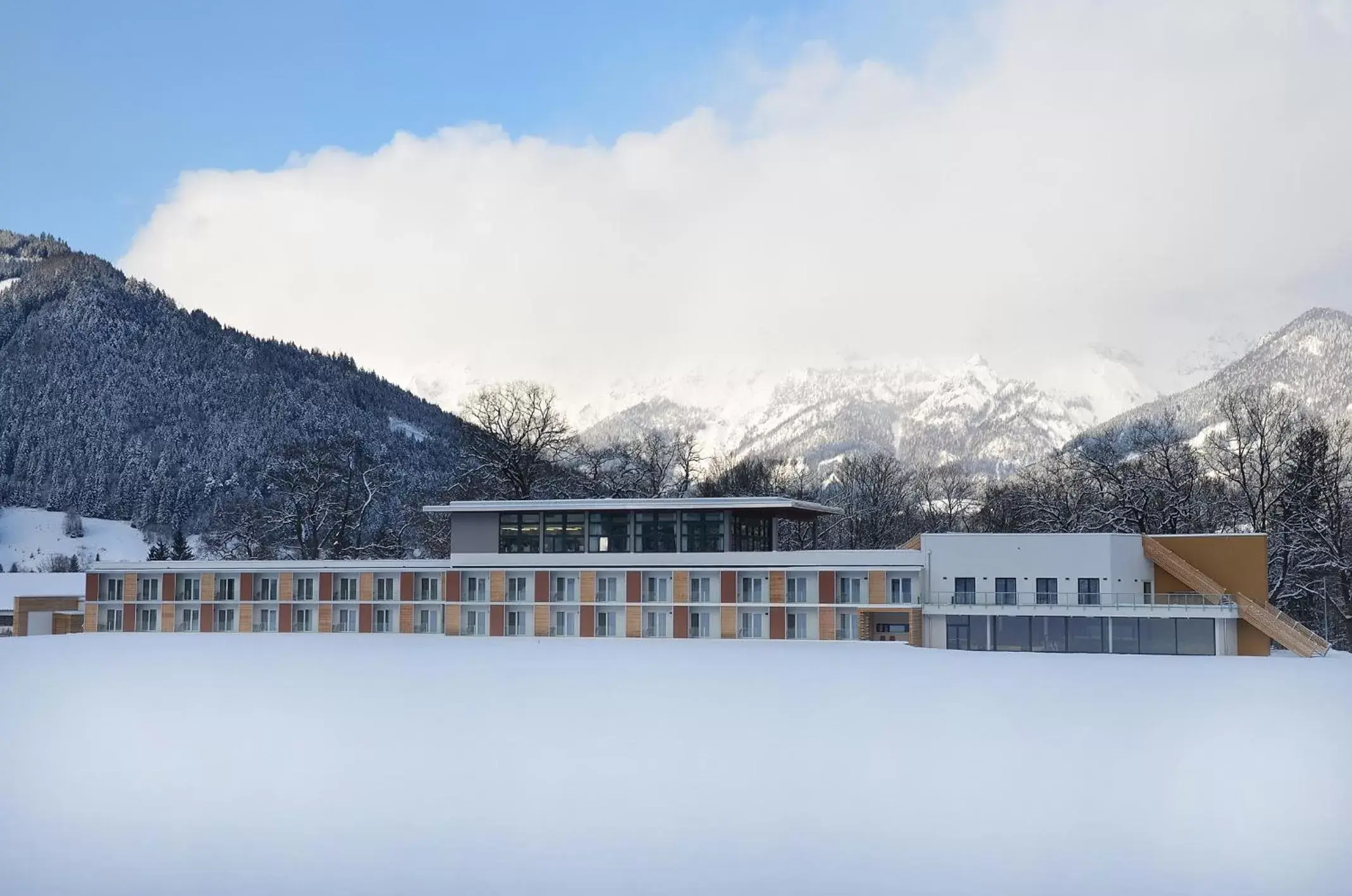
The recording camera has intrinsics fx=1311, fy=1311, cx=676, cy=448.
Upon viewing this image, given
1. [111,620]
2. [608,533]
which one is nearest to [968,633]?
[608,533]

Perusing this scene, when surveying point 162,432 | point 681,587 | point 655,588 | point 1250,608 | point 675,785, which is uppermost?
point 162,432

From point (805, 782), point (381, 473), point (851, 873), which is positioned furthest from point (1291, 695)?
point (381, 473)

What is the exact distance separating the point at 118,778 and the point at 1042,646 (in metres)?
41.3

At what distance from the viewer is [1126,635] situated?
5481 centimetres

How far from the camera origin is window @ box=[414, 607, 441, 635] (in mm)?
67500

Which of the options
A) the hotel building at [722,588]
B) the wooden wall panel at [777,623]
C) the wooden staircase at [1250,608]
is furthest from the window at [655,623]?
the wooden staircase at [1250,608]

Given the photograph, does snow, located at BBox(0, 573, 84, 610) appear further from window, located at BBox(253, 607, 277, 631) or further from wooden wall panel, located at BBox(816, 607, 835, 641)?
wooden wall panel, located at BBox(816, 607, 835, 641)

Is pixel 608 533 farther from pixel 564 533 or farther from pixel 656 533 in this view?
pixel 656 533

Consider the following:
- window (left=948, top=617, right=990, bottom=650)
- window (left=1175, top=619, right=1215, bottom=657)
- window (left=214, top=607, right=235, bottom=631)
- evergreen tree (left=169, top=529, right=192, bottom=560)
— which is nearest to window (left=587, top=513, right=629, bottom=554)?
window (left=948, top=617, right=990, bottom=650)

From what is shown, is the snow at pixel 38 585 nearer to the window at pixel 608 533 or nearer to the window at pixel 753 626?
the window at pixel 608 533

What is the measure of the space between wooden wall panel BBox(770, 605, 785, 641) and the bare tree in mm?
24502

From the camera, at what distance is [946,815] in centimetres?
2077

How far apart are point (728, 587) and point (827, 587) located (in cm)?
481

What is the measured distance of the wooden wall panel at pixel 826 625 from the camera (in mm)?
60469
